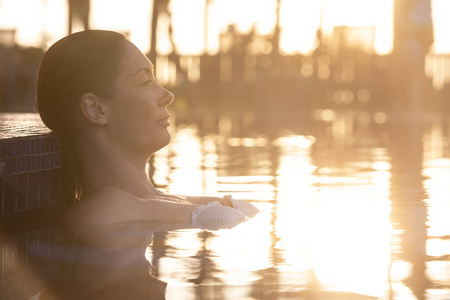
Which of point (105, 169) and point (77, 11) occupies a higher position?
point (77, 11)

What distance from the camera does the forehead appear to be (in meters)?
3.83

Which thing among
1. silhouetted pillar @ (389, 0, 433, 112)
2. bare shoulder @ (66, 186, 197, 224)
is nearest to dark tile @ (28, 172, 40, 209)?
bare shoulder @ (66, 186, 197, 224)

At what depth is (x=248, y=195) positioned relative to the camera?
5.04 meters

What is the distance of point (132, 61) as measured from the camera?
3.86m

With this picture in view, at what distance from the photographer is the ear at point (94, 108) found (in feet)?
12.3

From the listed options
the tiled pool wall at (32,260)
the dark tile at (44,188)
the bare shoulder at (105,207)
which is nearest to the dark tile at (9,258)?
the tiled pool wall at (32,260)

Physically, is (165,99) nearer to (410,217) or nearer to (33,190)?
(33,190)

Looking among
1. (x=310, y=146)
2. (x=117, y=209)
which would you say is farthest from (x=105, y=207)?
(x=310, y=146)

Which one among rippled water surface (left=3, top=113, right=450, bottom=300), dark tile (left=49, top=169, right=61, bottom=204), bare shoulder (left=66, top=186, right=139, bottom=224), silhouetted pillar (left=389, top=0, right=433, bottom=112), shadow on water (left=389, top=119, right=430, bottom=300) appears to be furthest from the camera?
silhouetted pillar (left=389, top=0, right=433, bottom=112)

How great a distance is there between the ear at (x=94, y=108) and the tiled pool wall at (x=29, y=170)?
0.97ft

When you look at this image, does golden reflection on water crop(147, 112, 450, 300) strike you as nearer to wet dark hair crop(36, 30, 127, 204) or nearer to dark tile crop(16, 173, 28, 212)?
wet dark hair crop(36, 30, 127, 204)

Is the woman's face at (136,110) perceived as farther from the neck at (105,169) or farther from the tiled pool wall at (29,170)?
the tiled pool wall at (29,170)

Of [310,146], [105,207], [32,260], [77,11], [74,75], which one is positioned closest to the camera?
[32,260]

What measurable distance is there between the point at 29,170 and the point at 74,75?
458 mm
